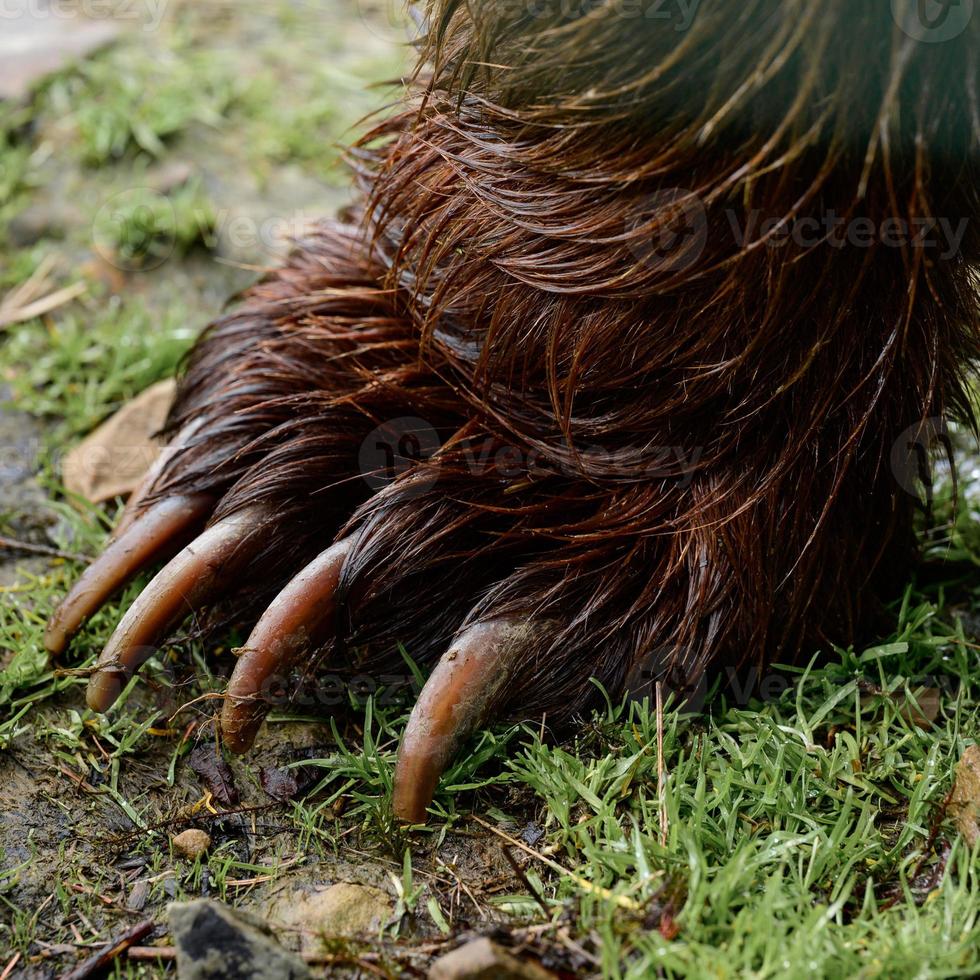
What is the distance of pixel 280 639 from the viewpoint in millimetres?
1739

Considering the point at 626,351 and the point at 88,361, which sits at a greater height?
the point at 626,351

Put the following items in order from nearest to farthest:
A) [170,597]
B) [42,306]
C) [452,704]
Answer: [452,704] → [170,597] → [42,306]

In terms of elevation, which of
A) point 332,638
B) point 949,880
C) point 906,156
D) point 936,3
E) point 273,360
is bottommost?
point 949,880

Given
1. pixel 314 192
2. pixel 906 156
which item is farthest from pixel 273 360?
pixel 314 192

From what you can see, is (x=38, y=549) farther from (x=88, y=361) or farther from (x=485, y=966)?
(x=485, y=966)

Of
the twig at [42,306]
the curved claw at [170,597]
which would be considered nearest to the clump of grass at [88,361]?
the twig at [42,306]

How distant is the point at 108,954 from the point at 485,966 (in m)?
0.55

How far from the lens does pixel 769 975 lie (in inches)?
56.6

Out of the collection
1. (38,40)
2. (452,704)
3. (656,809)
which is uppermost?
(38,40)

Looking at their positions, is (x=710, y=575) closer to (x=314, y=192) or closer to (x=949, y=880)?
(x=949, y=880)

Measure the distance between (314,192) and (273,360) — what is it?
4.80ft

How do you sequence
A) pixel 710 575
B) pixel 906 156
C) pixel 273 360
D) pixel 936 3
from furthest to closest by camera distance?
1. pixel 273 360
2. pixel 710 575
3. pixel 906 156
4. pixel 936 3

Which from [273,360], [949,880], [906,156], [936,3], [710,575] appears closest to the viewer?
[936,3]

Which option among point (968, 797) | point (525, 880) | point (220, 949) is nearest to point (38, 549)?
point (220, 949)
